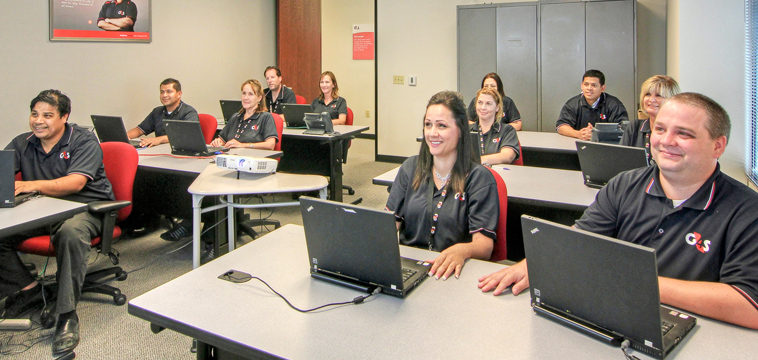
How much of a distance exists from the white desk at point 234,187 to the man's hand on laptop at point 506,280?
145cm

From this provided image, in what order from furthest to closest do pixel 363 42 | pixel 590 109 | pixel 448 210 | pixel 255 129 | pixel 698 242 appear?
pixel 363 42 < pixel 590 109 < pixel 255 129 < pixel 448 210 < pixel 698 242

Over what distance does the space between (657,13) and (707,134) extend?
4.74 metres

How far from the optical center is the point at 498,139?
360 centimetres

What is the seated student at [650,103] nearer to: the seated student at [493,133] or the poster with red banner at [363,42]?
the seated student at [493,133]

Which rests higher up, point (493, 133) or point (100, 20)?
point (100, 20)

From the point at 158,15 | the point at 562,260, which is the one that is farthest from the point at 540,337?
the point at 158,15

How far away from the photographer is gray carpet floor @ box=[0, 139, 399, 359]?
2.49 m

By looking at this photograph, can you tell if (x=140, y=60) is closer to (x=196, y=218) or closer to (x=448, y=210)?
(x=196, y=218)

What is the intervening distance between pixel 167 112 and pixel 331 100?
6.44 ft

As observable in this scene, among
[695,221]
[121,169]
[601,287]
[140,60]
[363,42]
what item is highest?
[363,42]

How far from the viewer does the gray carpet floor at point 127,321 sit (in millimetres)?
2486

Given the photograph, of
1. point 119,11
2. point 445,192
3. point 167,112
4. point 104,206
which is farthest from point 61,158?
point 119,11

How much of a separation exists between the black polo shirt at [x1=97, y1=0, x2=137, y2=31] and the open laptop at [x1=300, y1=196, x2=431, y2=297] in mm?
4232

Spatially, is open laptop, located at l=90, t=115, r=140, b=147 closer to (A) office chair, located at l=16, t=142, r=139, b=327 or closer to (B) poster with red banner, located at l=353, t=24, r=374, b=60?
(A) office chair, located at l=16, t=142, r=139, b=327
